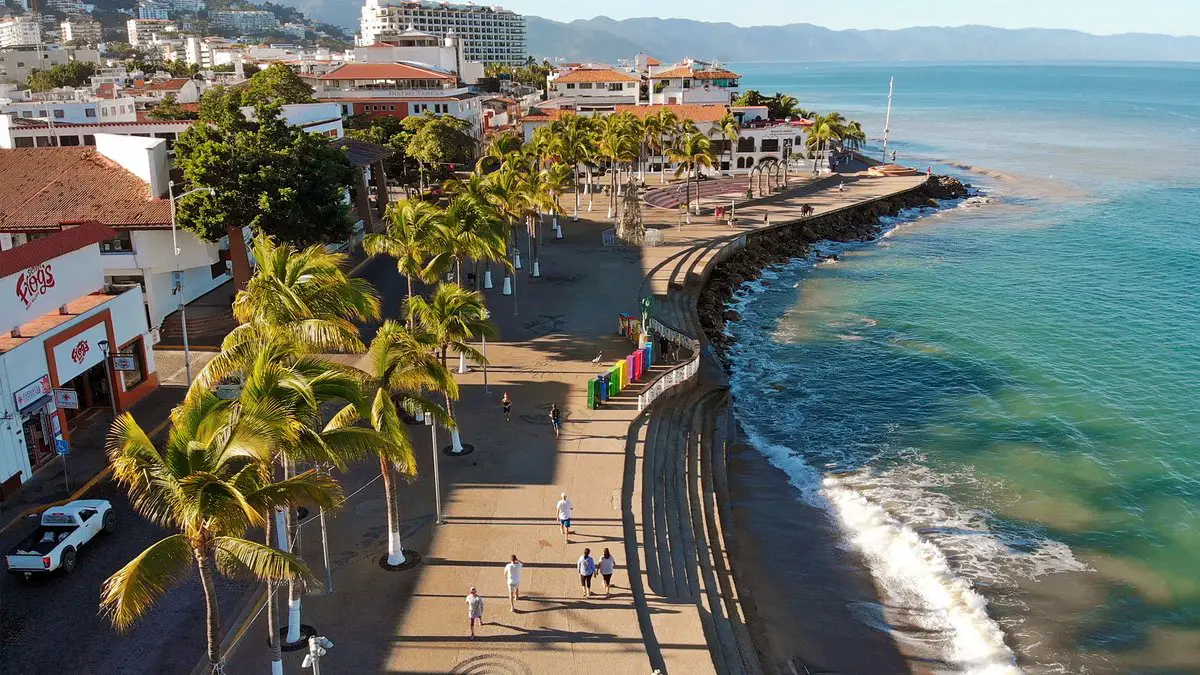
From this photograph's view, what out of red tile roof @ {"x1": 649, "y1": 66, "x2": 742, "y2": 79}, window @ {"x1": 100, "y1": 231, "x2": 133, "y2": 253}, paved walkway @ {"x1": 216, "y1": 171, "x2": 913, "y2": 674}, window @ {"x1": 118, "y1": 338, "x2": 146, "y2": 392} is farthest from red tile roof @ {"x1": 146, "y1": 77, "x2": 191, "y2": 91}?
paved walkway @ {"x1": 216, "y1": 171, "x2": 913, "y2": 674}

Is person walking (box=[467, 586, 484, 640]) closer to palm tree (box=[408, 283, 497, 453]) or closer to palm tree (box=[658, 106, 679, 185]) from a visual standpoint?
palm tree (box=[408, 283, 497, 453])

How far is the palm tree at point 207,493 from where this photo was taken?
11.5 meters

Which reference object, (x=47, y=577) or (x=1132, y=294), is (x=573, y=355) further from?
(x=1132, y=294)

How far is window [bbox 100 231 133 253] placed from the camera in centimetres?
3519

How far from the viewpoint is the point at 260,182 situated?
3481cm

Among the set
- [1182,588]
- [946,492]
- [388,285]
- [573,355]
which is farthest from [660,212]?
[1182,588]

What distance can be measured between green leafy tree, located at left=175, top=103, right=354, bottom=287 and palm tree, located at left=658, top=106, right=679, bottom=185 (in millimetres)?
42781

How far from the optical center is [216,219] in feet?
111

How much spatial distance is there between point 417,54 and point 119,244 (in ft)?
292

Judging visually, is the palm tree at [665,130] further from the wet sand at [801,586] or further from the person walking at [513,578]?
the person walking at [513,578]

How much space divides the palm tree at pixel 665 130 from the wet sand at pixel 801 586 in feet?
171

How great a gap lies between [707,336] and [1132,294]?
2974 cm

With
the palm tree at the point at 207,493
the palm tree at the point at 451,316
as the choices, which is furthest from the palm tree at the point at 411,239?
the palm tree at the point at 207,493

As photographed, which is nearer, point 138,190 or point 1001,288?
point 138,190
